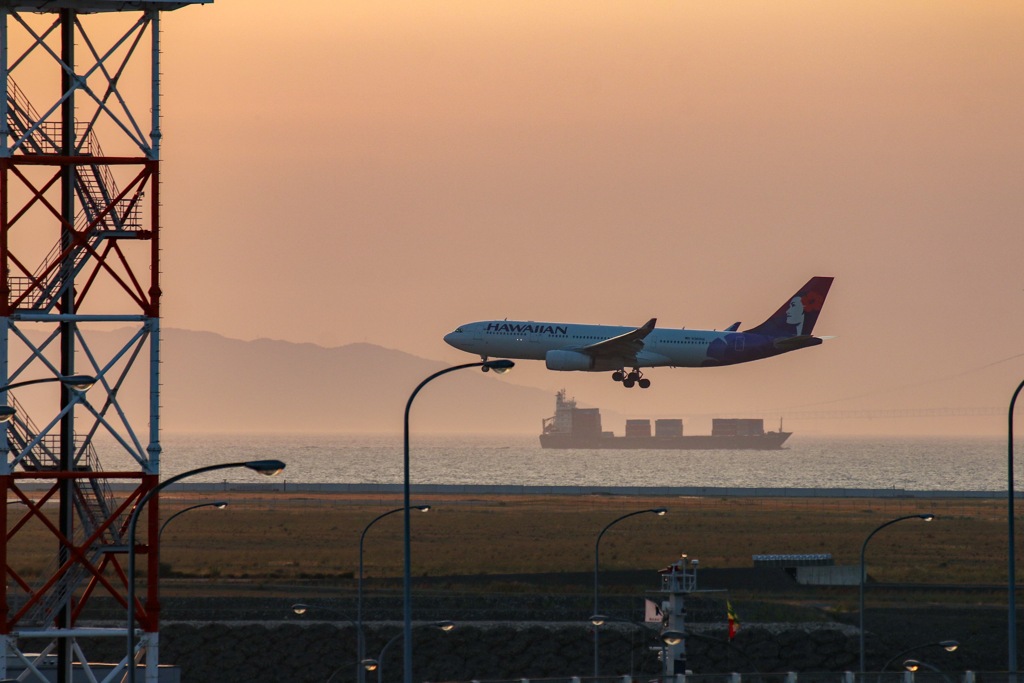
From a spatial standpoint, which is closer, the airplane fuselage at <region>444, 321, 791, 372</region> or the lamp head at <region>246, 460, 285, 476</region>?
the lamp head at <region>246, 460, 285, 476</region>

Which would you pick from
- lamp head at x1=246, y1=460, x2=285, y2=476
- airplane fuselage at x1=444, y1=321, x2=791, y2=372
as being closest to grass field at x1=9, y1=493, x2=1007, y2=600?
airplane fuselage at x1=444, y1=321, x2=791, y2=372

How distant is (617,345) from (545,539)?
54.6ft

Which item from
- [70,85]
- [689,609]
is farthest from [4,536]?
[689,609]

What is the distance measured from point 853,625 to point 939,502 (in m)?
107

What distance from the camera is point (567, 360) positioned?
392 ft

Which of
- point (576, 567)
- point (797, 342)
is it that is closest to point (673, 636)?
point (576, 567)

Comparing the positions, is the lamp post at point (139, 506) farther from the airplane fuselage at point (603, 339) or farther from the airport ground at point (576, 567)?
the airplane fuselage at point (603, 339)

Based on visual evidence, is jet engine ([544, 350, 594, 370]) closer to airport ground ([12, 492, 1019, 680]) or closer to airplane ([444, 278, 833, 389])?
airplane ([444, 278, 833, 389])

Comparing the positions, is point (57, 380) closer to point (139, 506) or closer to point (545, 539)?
point (139, 506)

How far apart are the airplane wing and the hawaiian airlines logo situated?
2.66 meters

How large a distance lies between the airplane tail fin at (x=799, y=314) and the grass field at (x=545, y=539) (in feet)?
55.4

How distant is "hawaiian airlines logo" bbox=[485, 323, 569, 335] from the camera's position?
12338cm

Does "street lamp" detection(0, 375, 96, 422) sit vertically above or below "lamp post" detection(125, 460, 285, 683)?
above

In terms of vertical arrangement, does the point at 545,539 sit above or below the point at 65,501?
below
